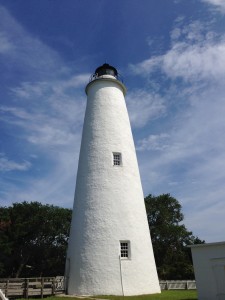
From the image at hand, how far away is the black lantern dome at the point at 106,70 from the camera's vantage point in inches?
813

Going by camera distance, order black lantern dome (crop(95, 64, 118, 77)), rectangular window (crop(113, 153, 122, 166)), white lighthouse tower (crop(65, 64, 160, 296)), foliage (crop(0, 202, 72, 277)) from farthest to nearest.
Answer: foliage (crop(0, 202, 72, 277)) → black lantern dome (crop(95, 64, 118, 77)) → rectangular window (crop(113, 153, 122, 166)) → white lighthouse tower (crop(65, 64, 160, 296))

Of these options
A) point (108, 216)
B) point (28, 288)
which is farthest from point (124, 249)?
point (28, 288)

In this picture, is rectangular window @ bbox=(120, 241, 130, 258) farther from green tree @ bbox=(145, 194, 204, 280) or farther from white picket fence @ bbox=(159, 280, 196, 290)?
green tree @ bbox=(145, 194, 204, 280)

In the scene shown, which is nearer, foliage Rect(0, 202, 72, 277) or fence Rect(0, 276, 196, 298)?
fence Rect(0, 276, 196, 298)

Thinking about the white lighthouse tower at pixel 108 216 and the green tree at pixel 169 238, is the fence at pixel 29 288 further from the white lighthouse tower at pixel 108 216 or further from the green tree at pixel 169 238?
the green tree at pixel 169 238

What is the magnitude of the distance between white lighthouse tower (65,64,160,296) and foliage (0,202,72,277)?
74.6ft

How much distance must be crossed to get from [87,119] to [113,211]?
636 cm

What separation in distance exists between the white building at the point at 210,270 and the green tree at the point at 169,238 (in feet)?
63.3

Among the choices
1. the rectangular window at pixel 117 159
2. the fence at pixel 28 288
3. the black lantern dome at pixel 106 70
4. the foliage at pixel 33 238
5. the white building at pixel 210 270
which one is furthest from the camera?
the foliage at pixel 33 238

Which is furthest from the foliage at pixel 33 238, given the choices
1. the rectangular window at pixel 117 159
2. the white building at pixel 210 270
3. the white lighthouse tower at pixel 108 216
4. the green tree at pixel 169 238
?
the white building at pixel 210 270

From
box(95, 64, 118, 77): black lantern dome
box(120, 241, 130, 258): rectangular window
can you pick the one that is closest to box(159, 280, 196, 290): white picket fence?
box(120, 241, 130, 258): rectangular window

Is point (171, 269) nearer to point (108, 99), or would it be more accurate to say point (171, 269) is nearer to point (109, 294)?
point (109, 294)

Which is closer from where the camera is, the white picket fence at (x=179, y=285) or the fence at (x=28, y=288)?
the fence at (x=28, y=288)

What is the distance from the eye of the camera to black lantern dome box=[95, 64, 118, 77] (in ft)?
67.7
